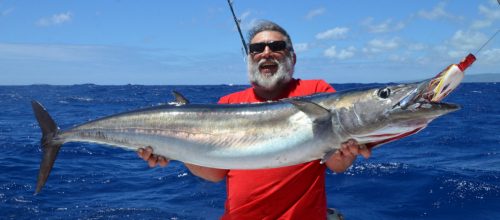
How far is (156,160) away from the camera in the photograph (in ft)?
13.5

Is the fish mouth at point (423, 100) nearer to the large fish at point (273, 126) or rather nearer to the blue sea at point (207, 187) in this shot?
the large fish at point (273, 126)

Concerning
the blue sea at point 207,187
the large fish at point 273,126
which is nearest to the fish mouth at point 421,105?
the large fish at point 273,126

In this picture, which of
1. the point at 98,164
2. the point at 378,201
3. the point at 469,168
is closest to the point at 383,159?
the point at 469,168

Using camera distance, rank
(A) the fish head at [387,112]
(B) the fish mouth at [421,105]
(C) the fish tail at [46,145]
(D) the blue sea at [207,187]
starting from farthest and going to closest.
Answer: (D) the blue sea at [207,187] → (C) the fish tail at [46,145] → (A) the fish head at [387,112] → (B) the fish mouth at [421,105]

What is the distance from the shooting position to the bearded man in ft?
13.1

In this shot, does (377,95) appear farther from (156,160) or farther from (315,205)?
(156,160)

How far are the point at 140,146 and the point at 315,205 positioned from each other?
155 cm

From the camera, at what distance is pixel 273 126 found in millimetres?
3648

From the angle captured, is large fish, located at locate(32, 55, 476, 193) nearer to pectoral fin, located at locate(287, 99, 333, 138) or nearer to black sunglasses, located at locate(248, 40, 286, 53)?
pectoral fin, located at locate(287, 99, 333, 138)

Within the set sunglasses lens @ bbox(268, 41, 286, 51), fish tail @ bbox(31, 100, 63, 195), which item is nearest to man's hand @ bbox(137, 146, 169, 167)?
fish tail @ bbox(31, 100, 63, 195)

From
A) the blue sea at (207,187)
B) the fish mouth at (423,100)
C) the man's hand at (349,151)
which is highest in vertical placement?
A: the fish mouth at (423,100)

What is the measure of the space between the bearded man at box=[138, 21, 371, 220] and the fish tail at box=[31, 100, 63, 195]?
100 centimetres

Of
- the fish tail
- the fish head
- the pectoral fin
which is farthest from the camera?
the fish tail

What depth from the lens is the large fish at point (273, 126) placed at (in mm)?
3254
